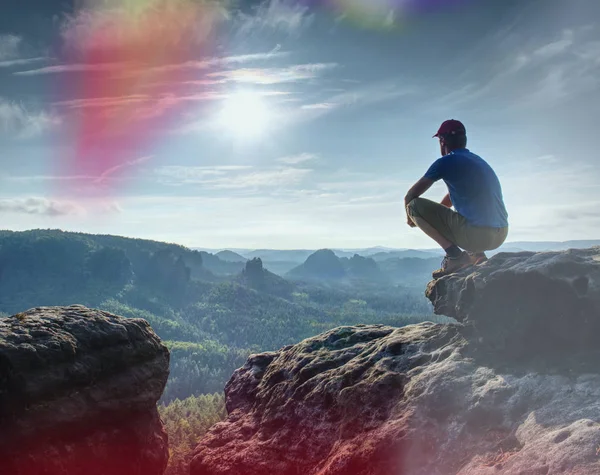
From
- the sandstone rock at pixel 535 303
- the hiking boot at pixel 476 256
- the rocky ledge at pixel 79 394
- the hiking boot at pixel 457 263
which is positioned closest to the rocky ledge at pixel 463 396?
the sandstone rock at pixel 535 303

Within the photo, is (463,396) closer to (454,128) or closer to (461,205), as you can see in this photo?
(461,205)

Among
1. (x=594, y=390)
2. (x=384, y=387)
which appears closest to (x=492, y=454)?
(x=594, y=390)

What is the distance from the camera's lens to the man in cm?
1398

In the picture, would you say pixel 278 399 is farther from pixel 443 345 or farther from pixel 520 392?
pixel 520 392

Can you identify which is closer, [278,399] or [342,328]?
[278,399]

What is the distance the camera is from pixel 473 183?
45.9ft

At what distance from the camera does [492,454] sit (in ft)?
32.4

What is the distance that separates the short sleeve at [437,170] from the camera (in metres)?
14.0

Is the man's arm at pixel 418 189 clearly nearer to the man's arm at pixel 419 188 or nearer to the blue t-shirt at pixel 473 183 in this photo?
the man's arm at pixel 419 188

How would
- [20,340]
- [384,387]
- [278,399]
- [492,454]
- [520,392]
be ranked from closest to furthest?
[492,454] → [520,392] → [20,340] → [384,387] → [278,399]

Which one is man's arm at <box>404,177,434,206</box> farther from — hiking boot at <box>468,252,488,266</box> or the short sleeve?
hiking boot at <box>468,252,488,266</box>

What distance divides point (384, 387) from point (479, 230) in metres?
5.55

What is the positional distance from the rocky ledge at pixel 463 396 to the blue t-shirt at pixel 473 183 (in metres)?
1.45

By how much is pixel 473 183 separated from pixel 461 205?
77 cm
